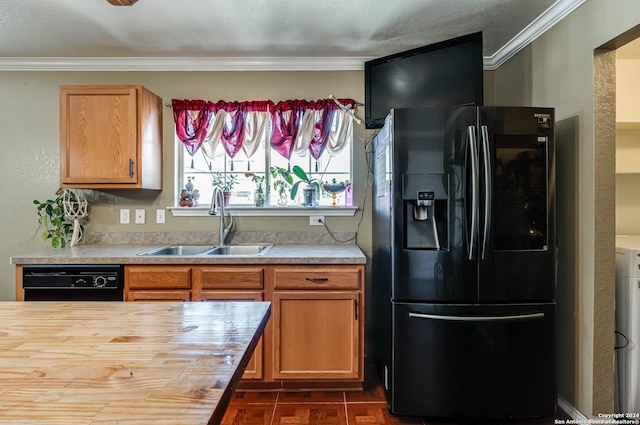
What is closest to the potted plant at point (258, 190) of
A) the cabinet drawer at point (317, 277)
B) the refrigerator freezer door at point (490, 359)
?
the cabinet drawer at point (317, 277)

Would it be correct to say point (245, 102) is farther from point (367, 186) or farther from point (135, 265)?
point (135, 265)

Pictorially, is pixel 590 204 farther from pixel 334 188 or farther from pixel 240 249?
pixel 240 249

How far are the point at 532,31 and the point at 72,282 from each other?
11.0ft

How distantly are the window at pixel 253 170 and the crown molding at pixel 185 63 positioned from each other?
0.42 meters

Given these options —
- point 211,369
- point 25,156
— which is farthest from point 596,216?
point 25,156

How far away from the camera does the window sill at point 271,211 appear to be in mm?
2895

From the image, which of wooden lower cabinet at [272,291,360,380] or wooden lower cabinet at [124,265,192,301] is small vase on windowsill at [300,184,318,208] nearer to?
wooden lower cabinet at [272,291,360,380]

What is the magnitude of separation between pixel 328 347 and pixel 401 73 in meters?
1.94

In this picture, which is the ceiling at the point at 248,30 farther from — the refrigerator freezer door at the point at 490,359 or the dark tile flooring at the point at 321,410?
the dark tile flooring at the point at 321,410

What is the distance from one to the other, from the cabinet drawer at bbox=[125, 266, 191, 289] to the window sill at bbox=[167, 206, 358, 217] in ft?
2.33

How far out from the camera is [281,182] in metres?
2.97

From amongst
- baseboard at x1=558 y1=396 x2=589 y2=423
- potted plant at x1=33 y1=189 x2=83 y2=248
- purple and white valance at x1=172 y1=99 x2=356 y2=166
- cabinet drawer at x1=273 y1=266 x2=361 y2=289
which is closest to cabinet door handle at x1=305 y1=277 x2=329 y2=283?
cabinet drawer at x1=273 y1=266 x2=361 y2=289

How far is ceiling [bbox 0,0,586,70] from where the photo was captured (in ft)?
7.18

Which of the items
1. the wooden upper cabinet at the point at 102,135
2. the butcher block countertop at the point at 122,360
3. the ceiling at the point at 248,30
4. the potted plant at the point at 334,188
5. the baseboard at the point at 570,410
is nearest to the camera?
the butcher block countertop at the point at 122,360
